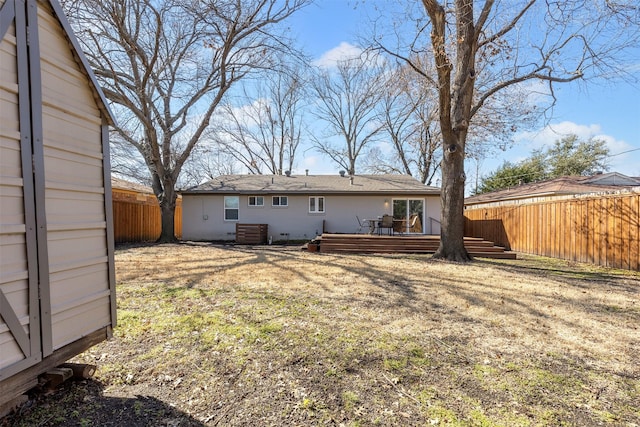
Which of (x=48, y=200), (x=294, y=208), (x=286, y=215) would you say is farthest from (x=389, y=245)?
(x=48, y=200)

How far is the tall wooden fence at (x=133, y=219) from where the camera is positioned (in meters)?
14.0

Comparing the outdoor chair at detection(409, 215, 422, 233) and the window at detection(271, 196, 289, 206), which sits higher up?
the window at detection(271, 196, 289, 206)

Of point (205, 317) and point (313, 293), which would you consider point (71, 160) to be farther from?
point (313, 293)

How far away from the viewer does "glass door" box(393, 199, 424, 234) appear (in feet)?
50.4

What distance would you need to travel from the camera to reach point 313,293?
5.34m

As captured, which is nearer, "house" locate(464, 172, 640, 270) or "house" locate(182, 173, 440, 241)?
"house" locate(464, 172, 640, 270)

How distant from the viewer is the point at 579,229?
9.39 meters

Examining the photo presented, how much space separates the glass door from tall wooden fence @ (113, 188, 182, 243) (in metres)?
12.4

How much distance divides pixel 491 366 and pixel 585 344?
139 centimetres

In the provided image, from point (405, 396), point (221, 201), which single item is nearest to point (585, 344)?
point (405, 396)

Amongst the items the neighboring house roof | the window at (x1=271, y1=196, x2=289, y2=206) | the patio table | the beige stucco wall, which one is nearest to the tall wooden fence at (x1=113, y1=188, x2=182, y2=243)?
the beige stucco wall

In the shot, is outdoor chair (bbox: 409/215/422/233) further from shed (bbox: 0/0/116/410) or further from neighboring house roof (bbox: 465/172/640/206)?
shed (bbox: 0/0/116/410)

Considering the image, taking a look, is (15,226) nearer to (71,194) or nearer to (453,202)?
(71,194)

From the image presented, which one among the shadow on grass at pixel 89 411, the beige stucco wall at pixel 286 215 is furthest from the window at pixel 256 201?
the shadow on grass at pixel 89 411
